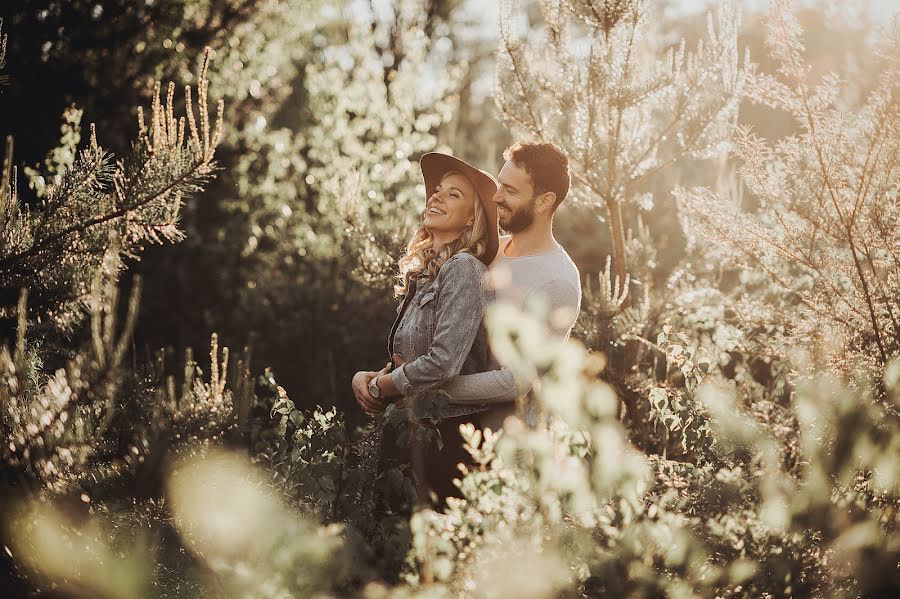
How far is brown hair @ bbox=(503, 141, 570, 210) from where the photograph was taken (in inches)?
145

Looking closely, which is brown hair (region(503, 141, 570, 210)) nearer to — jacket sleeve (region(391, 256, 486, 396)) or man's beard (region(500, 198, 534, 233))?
man's beard (region(500, 198, 534, 233))

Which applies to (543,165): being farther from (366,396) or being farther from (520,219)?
(366,396)

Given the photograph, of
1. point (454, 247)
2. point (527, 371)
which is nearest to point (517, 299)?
point (454, 247)

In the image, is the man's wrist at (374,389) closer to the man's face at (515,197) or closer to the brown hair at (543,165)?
the man's face at (515,197)

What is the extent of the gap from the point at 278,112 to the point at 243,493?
25.9 feet

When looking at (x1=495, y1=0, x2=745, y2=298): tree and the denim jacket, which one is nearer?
the denim jacket

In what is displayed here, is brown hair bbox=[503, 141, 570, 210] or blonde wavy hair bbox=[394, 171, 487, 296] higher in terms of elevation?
brown hair bbox=[503, 141, 570, 210]

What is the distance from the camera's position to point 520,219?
3682mm

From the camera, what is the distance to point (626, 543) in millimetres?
2107

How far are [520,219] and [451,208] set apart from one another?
15.8 inches

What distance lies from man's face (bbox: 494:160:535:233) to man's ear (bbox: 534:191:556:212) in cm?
4

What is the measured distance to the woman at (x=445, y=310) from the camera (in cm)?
296

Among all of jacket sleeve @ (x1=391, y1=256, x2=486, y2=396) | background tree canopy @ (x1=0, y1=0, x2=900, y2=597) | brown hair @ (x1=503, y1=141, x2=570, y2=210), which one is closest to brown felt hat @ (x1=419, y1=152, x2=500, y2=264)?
brown hair @ (x1=503, y1=141, x2=570, y2=210)

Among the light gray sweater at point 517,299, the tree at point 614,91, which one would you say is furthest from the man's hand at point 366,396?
the tree at point 614,91
